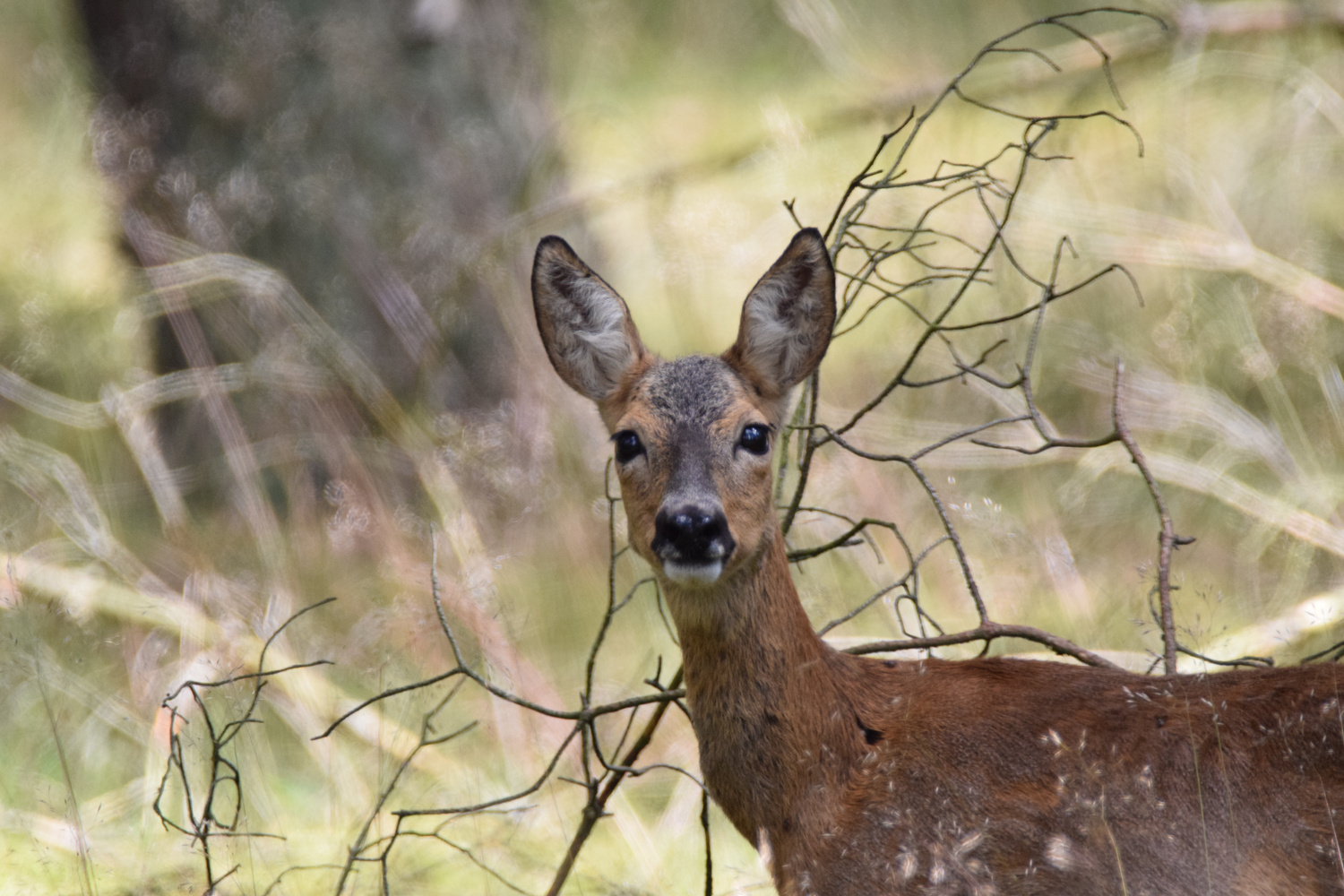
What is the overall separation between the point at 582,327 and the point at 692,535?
3.04 ft

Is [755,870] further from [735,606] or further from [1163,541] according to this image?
[1163,541]

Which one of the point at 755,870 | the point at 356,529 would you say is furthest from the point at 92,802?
the point at 755,870

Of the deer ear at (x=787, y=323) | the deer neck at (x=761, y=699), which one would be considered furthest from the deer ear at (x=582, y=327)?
the deer neck at (x=761, y=699)

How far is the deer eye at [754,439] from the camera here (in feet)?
10.0

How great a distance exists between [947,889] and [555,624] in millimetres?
2498

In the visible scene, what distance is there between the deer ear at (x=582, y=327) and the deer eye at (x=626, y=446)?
34cm

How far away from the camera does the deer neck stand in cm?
279

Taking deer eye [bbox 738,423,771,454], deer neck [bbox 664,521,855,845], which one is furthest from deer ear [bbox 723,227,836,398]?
deer neck [bbox 664,521,855,845]

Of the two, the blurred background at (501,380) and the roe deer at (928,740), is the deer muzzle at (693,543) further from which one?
the blurred background at (501,380)

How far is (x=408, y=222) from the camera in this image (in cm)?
592

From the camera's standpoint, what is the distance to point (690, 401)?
3.12 meters

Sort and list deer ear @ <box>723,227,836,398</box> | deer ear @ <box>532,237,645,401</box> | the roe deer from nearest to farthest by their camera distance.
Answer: the roe deer
deer ear @ <box>723,227,836,398</box>
deer ear @ <box>532,237,645,401</box>

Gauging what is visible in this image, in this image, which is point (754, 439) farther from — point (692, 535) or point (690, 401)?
point (692, 535)

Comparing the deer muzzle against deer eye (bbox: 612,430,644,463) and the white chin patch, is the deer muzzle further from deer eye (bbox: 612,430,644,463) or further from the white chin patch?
deer eye (bbox: 612,430,644,463)
